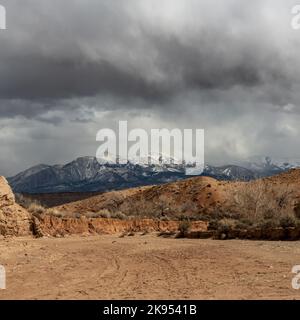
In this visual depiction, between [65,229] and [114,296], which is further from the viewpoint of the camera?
[65,229]

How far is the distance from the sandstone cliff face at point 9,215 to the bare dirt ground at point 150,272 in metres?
4.51

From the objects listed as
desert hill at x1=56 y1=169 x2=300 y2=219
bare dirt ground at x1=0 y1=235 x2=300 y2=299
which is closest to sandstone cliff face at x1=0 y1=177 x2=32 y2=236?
bare dirt ground at x1=0 y1=235 x2=300 y2=299

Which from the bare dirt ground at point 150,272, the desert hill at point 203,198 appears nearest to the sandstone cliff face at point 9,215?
the bare dirt ground at point 150,272

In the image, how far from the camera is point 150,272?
1559 centimetres

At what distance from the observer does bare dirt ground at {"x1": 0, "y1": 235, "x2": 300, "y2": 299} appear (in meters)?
12.0

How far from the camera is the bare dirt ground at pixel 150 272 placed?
12023 millimetres

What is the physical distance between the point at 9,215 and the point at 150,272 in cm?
1487

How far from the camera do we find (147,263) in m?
18.0

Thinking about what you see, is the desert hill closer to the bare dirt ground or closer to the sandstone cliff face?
the sandstone cliff face

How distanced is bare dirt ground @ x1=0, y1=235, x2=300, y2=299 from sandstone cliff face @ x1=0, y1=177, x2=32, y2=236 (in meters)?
4.51

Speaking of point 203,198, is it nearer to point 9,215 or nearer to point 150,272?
point 9,215
